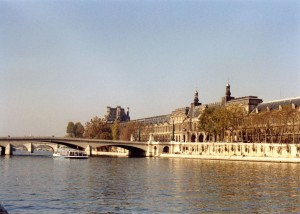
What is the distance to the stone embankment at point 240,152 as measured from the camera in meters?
87.2

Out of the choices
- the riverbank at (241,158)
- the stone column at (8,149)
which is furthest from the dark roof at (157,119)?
the stone column at (8,149)

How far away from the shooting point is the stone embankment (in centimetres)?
8719

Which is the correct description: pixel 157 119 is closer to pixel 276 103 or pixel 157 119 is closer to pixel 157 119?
pixel 157 119

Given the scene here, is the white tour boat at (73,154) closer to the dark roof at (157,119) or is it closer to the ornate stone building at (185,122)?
the ornate stone building at (185,122)

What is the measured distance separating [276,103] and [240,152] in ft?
77.4

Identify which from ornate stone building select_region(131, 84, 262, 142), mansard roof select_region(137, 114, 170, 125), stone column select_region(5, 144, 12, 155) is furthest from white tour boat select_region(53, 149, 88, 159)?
mansard roof select_region(137, 114, 170, 125)

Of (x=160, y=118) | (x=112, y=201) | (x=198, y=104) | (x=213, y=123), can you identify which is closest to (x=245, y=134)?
(x=213, y=123)

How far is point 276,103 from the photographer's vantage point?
11775 centimetres

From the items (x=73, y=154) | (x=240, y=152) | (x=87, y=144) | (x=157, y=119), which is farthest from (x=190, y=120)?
(x=73, y=154)

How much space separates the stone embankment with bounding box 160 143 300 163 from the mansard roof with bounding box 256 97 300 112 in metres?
18.0

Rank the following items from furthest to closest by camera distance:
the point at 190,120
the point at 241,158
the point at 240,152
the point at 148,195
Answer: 1. the point at 190,120
2. the point at 240,152
3. the point at 241,158
4. the point at 148,195

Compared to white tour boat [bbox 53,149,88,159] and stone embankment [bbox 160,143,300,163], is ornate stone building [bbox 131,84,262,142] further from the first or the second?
white tour boat [bbox 53,149,88,159]

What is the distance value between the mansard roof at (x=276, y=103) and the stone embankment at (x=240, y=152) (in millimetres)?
17977

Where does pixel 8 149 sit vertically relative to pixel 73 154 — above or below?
Result: above
